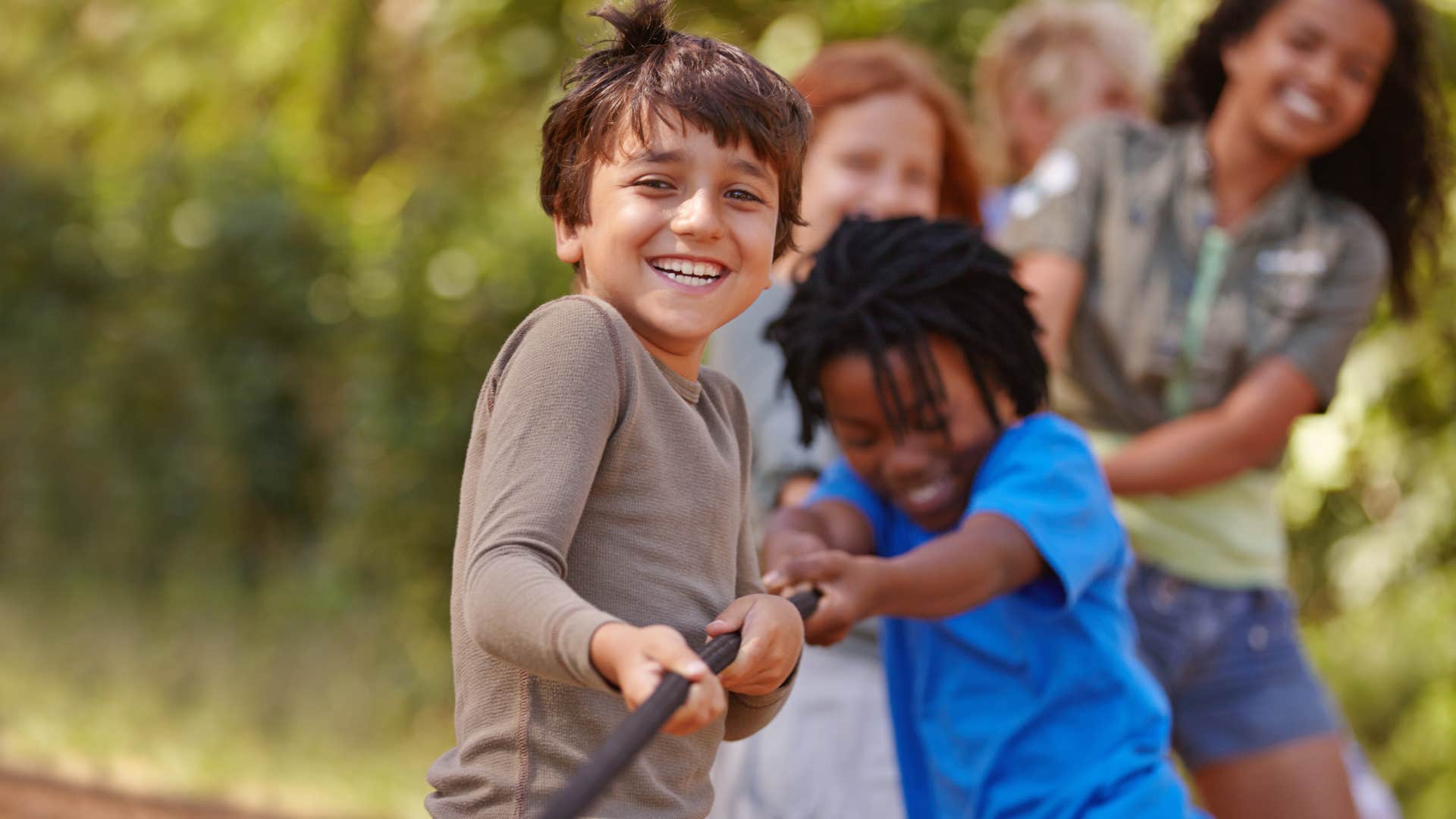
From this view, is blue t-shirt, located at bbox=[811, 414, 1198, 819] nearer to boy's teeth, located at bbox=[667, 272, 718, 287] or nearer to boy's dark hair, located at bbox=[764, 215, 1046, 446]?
boy's dark hair, located at bbox=[764, 215, 1046, 446]

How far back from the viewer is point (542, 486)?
53.5 inches

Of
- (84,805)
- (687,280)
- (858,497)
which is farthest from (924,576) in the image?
(84,805)

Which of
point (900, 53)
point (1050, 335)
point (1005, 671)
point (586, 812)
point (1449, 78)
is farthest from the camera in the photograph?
point (1449, 78)

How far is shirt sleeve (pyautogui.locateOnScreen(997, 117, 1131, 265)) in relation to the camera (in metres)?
2.89

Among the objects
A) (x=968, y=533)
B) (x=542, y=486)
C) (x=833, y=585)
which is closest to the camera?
(x=542, y=486)

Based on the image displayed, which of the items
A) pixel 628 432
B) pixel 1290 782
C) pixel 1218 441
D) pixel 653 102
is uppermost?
pixel 653 102

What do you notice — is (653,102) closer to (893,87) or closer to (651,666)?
(651,666)

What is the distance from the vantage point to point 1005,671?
82.5 inches

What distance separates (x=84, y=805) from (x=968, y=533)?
389 cm

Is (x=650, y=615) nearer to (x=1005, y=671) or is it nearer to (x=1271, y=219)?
(x=1005, y=671)

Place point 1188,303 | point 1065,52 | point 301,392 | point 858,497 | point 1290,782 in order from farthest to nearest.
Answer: point 301,392 < point 1065,52 < point 1188,303 < point 1290,782 < point 858,497

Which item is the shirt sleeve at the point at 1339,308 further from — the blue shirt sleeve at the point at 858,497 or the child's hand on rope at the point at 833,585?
the child's hand on rope at the point at 833,585

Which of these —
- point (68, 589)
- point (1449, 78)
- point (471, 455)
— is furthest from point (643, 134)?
point (68, 589)

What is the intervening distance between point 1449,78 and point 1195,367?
9.36 ft
